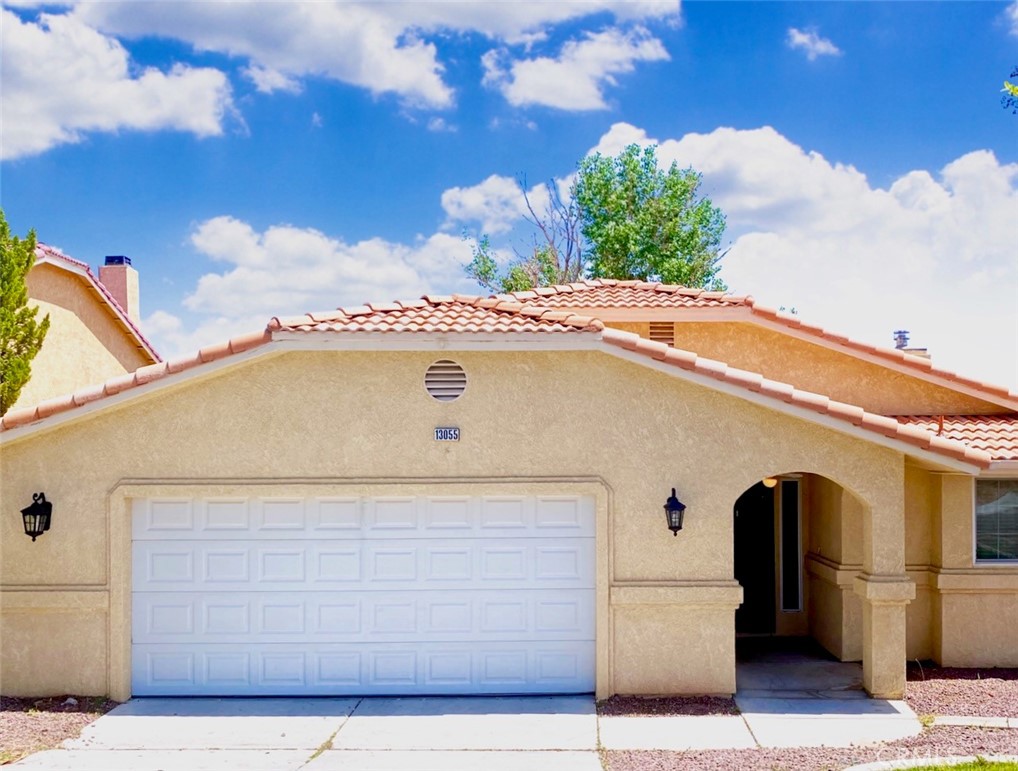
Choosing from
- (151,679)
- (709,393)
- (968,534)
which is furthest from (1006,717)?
(151,679)

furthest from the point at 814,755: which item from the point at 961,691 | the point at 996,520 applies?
the point at 996,520

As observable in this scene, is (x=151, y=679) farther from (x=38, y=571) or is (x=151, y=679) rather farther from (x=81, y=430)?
(x=81, y=430)

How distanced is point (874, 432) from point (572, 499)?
11.1ft

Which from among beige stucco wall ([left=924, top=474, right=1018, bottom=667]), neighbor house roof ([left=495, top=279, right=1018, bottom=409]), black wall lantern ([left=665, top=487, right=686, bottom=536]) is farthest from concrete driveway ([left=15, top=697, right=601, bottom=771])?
neighbor house roof ([left=495, top=279, right=1018, bottom=409])

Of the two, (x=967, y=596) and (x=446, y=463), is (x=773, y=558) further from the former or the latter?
(x=446, y=463)

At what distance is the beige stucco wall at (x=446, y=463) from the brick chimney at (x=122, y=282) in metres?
12.0

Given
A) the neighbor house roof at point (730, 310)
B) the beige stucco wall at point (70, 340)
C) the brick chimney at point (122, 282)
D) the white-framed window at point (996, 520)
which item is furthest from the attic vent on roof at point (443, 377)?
the brick chimney at point (122, 282)

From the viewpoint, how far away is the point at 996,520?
11.2 metres

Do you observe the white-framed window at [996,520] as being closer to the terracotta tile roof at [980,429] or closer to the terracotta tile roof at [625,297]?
the terracotta tile roof at [980,429]

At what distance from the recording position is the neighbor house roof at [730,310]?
12.5 m

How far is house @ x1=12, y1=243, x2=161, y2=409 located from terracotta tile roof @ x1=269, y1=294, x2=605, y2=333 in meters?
6.77

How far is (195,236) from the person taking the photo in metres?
24.8

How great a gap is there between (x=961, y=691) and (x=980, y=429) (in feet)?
11.3

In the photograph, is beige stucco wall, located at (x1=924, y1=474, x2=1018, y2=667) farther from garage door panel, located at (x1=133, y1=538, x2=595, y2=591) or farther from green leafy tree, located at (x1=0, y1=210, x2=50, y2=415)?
green leafy tree, located at (x1=0, y1=210, x2=50, y2=415)
